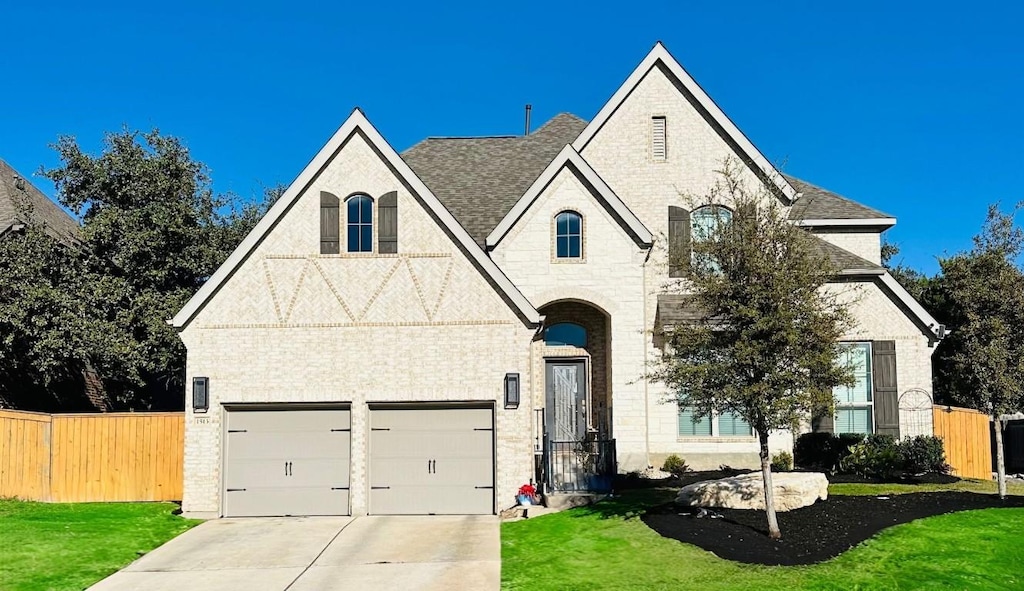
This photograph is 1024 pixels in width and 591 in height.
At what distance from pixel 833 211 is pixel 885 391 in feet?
16.7

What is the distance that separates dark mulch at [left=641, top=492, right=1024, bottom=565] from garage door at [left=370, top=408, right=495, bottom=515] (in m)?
3.67

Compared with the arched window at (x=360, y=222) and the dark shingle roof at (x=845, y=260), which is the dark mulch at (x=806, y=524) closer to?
the dark shingle roof at (x=845, y=260)

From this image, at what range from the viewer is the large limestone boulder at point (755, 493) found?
1511 centimetres

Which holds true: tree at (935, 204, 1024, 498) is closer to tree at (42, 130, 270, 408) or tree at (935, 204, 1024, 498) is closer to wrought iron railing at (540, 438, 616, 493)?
wrought iron railing at (540, 438, 616, 493)

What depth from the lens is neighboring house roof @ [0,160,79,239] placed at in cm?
2464

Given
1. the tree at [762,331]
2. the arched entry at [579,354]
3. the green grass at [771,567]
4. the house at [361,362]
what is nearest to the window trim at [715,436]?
the arched entry at [579,354]

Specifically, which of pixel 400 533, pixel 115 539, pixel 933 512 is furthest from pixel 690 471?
pixel 115 539

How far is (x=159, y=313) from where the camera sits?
79.7 ft

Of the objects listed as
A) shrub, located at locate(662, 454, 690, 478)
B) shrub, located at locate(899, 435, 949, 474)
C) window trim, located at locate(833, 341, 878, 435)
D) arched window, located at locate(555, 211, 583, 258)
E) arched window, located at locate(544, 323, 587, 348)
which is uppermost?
arched window, located at locate(555, 211, 583, 258)

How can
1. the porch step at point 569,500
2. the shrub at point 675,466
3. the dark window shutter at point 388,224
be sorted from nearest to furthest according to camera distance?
1. the porch step at point 569,500
2. the dark window shutter at point 388,224
3. the shrub at point 675,466

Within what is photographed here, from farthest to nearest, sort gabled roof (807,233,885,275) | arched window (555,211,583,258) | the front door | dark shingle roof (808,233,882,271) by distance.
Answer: the front door
dark shingle roof (808,233,882,271)
gabled roof (807,233,885,275)
arched window (555,211,583,258)

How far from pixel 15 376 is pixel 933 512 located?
22.0m

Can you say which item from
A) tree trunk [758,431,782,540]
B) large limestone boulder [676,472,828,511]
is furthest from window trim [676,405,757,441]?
tree trunk [758,431,782,540]

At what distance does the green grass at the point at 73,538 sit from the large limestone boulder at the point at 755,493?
9517 millimetres
